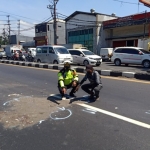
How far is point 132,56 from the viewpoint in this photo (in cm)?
1606

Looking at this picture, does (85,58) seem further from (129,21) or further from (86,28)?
(86,28)

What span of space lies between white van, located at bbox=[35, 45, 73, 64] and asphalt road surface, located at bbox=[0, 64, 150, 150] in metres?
10.6

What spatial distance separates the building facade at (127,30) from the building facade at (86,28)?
128 cm

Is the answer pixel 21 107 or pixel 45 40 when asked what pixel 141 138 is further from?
pixel 45 40

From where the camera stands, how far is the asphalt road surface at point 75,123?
2991 millimetres

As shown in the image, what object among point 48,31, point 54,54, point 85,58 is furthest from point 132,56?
point 48,31

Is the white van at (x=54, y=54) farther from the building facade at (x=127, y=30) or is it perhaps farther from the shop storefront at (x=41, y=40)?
the shop storefront at (x=41, y=40)

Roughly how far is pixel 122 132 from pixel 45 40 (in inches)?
1613

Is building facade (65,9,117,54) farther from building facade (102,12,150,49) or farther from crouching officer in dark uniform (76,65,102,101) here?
crouching officer in dark uniform (76,65,102,101)

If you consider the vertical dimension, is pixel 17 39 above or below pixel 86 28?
above

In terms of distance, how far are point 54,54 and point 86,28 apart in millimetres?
17447

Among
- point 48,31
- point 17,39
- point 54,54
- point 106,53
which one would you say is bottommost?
point 54,54

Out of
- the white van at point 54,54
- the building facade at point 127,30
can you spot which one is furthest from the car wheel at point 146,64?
the building facade at point 127,30

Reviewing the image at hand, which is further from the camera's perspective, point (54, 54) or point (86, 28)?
point (86, 28)
